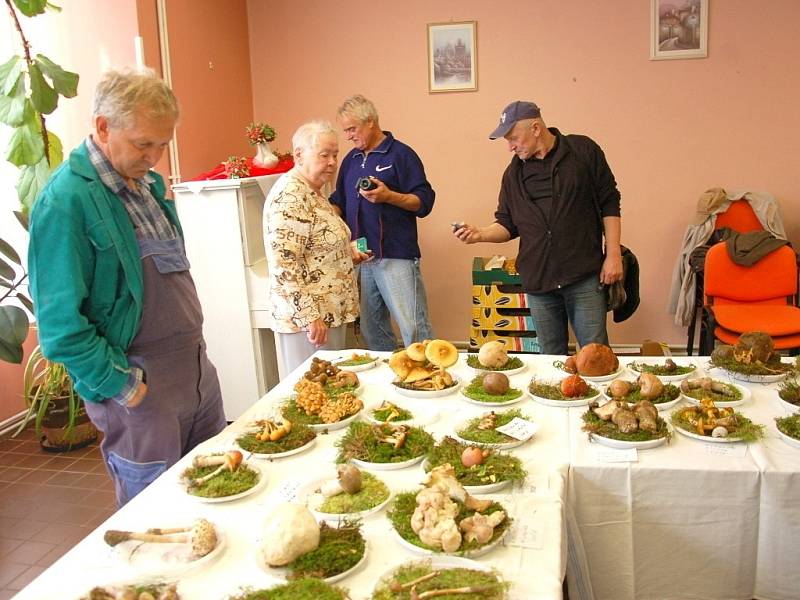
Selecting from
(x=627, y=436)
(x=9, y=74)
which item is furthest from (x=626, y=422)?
(x=9, y=74)

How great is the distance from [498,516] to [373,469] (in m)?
0.38

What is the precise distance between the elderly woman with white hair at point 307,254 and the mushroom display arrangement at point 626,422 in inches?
43.1

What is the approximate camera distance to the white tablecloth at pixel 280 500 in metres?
1.19

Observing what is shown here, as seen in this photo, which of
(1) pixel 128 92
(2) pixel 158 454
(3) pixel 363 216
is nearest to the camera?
(1) pixel 128 92

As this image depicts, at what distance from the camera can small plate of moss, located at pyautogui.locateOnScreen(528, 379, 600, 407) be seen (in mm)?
1933

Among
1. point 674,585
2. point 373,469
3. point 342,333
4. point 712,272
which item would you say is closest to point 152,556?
point 373,469

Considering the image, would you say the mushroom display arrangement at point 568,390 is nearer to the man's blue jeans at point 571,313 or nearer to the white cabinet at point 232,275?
the man's blue jeans at point 571,313

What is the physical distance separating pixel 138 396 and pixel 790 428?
1539 mm

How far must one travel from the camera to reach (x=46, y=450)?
358 cm

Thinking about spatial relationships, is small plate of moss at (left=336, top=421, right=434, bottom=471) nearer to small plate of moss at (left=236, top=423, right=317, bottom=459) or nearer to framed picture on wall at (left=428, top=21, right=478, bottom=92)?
small plate of moss at (left=236, top=423, right=317, bottom=459)

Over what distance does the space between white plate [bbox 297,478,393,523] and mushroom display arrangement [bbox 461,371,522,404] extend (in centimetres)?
55

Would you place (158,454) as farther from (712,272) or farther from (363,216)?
(712,272)

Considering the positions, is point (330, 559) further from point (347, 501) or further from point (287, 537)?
point (347, 501)

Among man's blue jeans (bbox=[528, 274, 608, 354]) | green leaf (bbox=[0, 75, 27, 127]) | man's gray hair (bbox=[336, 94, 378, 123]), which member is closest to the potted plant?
green leaf (bbox=[0, 75, 27, 127])
